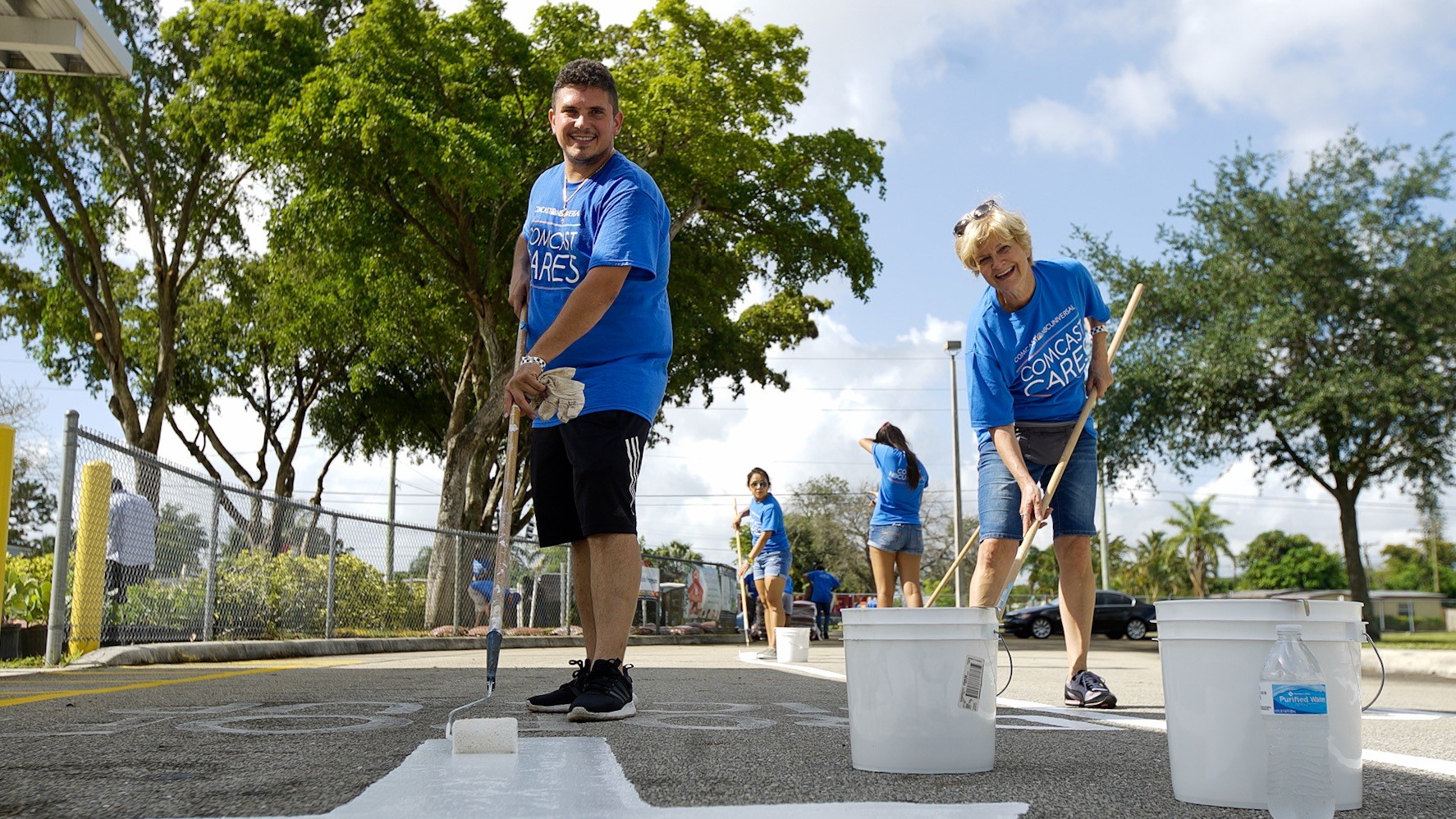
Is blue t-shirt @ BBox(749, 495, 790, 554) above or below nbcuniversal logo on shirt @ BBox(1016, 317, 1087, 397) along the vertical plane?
below

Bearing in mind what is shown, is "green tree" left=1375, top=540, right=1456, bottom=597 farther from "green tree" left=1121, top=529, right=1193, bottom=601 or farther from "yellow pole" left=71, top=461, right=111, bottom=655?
"yellow pole" left=71, top=461, right=111, bottom=655

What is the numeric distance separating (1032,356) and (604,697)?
2.23 meters

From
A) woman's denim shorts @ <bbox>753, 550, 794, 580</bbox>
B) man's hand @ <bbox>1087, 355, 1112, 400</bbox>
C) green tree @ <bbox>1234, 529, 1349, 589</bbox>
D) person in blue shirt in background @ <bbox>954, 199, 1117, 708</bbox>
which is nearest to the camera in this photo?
person in blue shirt in background @ <bbox>954, 199, 1117, 708</bbox>

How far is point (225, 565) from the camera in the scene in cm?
1097

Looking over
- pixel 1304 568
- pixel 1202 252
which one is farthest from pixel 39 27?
→ pixel 1304 568

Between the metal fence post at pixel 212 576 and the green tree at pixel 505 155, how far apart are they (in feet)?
20.5

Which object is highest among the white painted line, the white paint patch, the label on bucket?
the label on bucket

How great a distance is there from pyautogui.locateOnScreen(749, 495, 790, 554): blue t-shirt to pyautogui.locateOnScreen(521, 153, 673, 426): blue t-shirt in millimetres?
7562

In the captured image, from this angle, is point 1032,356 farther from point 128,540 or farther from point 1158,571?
point 1158,571

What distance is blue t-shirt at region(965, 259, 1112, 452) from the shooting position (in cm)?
477

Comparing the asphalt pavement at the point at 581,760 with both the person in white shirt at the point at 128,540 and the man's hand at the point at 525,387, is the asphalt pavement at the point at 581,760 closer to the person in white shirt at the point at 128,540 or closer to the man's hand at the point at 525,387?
the man's hand at the point at 525,387

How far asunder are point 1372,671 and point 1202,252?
18091mm

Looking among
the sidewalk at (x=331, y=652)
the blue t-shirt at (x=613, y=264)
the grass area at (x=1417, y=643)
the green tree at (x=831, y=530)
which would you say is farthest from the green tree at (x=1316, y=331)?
the green tree at (x=831, y=530)

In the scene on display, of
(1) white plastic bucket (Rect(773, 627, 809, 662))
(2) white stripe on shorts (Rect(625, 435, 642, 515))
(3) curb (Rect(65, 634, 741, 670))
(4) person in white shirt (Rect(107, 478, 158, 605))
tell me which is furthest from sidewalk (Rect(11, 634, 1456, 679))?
(2) white stripe on shorts (Rect(625, 435, 642, 515))
